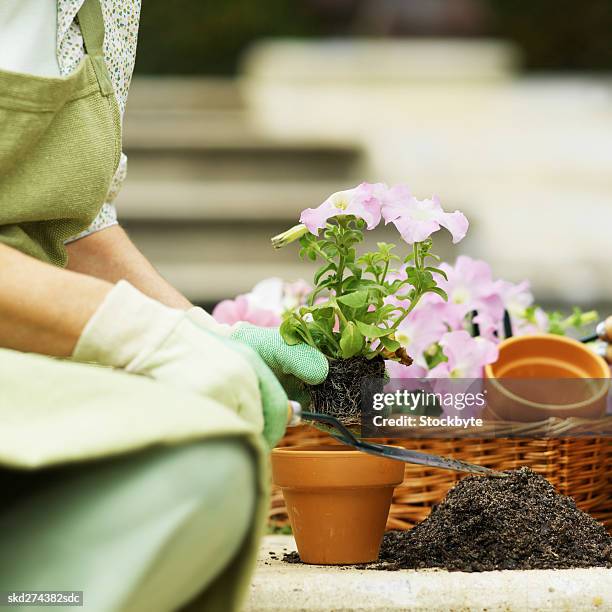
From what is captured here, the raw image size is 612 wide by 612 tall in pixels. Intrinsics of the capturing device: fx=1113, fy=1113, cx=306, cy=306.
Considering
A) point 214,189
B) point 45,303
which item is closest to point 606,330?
point 45,303

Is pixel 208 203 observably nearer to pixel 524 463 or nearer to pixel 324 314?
pixel 524 463

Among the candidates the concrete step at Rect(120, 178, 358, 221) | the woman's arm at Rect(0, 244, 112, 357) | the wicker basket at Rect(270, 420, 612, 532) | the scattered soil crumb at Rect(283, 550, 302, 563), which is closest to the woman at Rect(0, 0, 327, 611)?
the woman's arm at Rect(0, 244, 112, 357)

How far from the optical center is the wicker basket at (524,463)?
199 cm

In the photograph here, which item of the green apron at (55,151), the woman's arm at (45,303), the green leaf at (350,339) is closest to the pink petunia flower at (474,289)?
the green leaf at (350,339)

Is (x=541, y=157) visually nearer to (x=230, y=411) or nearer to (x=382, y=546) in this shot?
(x=382, y=546)

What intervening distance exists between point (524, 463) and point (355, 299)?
1.67ft

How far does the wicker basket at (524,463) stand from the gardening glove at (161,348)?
762mm

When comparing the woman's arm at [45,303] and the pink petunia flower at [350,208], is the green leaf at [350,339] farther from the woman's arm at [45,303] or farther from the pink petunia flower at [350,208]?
the woman's arm at [45,303]

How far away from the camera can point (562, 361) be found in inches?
88.2

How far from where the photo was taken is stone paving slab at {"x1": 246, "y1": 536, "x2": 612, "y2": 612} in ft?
5.36

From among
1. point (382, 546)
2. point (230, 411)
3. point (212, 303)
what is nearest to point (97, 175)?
point (230, 411)

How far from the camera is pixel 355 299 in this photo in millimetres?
1729

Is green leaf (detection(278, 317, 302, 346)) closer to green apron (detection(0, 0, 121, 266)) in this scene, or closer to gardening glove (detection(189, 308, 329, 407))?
gardening glove (detection(189, 308, 329, 407))

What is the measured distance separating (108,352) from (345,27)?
10.2 m
